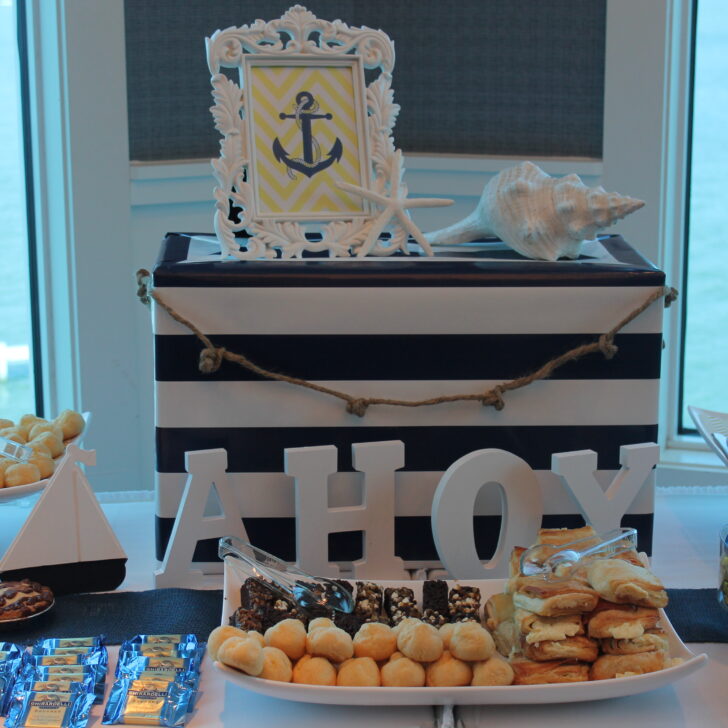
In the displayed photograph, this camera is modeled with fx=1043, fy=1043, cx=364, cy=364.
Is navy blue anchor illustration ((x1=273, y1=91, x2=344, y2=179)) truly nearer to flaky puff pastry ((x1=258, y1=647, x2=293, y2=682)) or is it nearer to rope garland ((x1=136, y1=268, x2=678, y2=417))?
rope garland ((x1=136, y1=268, x2=678, y2=417))

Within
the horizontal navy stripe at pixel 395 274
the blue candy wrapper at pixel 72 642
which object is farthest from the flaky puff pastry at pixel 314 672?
the horizontal navy stripe at pixel 395 274

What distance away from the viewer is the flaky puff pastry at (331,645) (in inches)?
34.5

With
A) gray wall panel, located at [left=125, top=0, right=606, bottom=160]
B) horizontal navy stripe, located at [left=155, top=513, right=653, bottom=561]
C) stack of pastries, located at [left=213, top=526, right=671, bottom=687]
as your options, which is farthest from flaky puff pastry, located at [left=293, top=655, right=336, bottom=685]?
gray wall panel, located at [left=125, top=0, right=606, bottom=160]

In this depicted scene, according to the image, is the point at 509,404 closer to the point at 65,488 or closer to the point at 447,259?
the point at 447,259

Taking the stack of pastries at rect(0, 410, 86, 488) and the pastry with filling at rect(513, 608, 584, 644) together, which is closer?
the pastry with filling at rect(513, 608, 584, 644)

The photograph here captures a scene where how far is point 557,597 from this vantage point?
0.87m

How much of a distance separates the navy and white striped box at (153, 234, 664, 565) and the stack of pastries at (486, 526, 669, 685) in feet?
1.02

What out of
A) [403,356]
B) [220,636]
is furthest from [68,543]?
[403,356]

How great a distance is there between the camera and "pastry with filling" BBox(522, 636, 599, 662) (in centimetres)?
87

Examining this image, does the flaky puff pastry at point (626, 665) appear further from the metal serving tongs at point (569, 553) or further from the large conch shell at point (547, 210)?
the large conch shell at point (547, 210)

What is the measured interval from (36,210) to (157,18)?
49cm

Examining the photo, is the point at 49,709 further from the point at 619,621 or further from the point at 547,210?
the point at 547,210

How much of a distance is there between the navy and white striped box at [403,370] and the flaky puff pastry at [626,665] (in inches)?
13.2

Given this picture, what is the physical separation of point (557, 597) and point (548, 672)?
6cm
